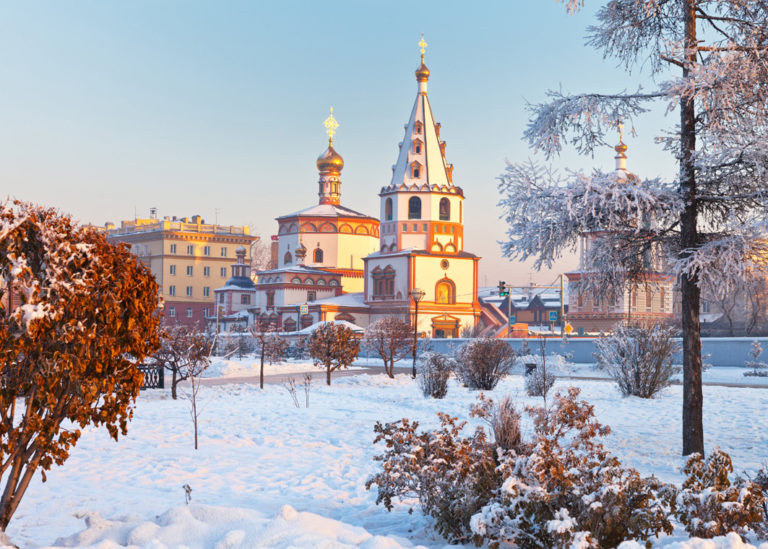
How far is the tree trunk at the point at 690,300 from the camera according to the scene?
8820mm

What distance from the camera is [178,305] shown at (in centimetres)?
8762

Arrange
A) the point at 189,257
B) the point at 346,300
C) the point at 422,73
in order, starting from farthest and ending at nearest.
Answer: the point at 189,257
the point at 346,300
the point at 422,73

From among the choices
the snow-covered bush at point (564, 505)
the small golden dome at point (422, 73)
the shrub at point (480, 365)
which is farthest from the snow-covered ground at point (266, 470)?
the small golden dome at point (422, 73)

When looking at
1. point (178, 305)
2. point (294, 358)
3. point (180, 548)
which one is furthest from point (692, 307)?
point (178, 305)

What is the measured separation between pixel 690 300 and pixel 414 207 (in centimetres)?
4989

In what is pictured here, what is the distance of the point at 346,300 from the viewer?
60.8m

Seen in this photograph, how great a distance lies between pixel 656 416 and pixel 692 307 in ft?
15.6

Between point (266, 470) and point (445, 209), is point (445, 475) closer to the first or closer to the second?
point (266, 470)

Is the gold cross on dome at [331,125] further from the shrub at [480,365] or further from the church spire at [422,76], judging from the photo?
the shrub at [480,365]

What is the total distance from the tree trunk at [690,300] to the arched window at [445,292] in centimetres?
Answer: 4904

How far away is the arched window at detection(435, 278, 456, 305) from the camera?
191 ft

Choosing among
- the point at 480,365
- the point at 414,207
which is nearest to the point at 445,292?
the point at 414,207

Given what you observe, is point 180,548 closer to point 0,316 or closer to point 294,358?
point 0,316

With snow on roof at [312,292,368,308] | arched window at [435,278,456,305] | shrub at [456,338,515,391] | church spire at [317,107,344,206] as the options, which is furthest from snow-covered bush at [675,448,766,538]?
church spire at [317,107,344,206]
